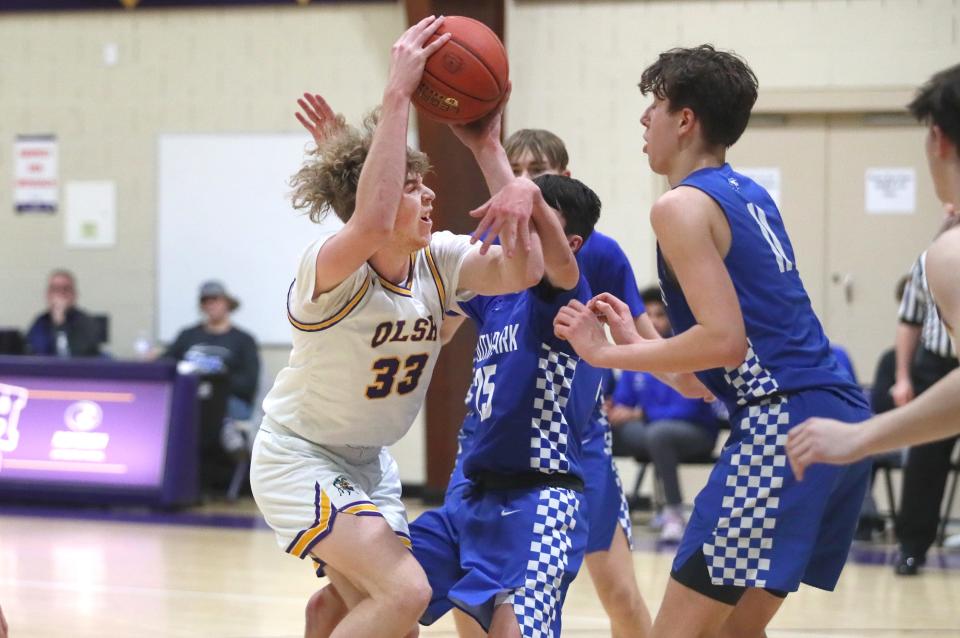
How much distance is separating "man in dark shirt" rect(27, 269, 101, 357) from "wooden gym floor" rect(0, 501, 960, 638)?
1.97 metres

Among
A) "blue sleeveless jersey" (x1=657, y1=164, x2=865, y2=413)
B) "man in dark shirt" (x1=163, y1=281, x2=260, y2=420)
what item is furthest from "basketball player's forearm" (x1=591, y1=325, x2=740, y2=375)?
"man in dark shirt" (x1=163, y1=281, x2=260, y2=420)

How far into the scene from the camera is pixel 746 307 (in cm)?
275

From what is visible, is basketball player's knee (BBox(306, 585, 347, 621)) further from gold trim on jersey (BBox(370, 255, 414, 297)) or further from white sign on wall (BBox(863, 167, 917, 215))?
white sign on wall (BBox(863, 167, 917, 215))

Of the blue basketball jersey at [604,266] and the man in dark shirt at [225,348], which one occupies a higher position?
the blue basketball jersey at [604,266]

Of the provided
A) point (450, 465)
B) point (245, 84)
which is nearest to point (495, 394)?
point (450, 465)

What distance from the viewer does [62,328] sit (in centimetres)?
1004

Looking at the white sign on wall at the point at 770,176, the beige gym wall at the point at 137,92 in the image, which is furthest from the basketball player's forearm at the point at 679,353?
the beige gym wall at the point at 137,92

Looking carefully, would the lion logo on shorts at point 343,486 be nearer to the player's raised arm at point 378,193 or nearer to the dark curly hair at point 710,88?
the player's raised arm at point 378,193

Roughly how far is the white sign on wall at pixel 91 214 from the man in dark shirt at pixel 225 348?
1.32 m

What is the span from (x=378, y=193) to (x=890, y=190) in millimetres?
7459

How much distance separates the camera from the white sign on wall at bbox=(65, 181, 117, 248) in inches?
418

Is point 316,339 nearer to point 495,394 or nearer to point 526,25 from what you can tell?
point 495,394

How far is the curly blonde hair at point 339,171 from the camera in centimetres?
315

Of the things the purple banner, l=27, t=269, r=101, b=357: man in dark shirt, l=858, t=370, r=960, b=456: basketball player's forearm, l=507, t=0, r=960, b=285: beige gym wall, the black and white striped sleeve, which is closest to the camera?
l=858, t=370, r=960, b=456: basketball player's forearm
